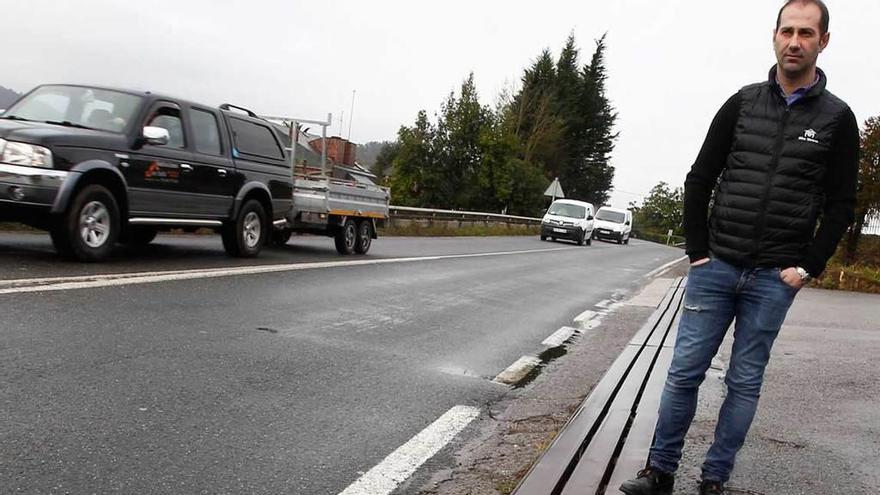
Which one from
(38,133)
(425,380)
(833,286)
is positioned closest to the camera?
(425,380)

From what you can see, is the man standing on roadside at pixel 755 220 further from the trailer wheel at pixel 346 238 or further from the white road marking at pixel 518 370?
the trailer wheel at pixel 346 238

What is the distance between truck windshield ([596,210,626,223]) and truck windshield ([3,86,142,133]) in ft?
113

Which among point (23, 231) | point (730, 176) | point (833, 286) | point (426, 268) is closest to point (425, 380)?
point (730, 176)

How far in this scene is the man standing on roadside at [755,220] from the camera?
9.85 ft

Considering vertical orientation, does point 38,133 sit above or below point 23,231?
above

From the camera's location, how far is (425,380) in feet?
16.3

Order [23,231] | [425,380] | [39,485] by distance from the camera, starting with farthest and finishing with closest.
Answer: [23,231] < [425,380] < [39,485]

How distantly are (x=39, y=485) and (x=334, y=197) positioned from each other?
32.3ft

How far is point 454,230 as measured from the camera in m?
28.6

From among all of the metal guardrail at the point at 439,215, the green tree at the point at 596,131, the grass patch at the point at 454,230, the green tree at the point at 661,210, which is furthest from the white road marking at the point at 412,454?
the green tree at the point at 661,210

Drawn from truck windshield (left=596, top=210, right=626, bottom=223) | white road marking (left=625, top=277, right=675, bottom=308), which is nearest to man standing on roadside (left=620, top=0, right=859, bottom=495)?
white road marking (left=625, top=277, right=675, bottom=308)

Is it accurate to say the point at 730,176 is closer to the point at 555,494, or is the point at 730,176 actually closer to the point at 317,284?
the point at 555,494

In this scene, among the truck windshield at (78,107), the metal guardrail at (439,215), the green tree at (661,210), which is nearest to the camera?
the truck windshield at (78,107)

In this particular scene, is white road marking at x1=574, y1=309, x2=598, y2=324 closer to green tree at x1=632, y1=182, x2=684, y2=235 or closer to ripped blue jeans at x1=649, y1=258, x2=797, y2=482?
ripped blue jeans at x1=649, y1=258, x2=797, y2=482
